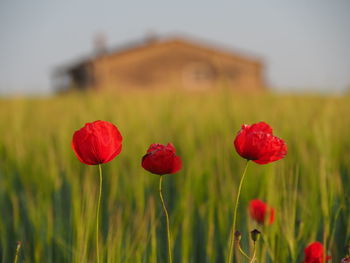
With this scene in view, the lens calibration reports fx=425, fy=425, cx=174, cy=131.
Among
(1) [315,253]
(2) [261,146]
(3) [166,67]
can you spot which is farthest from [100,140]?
(3) [166,67]

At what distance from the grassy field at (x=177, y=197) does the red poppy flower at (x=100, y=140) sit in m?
0.14

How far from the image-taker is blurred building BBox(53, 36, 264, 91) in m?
12.4

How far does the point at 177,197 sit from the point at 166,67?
480 inches

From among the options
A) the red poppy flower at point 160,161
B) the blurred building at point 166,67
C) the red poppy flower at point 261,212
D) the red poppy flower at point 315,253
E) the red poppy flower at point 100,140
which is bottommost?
the red poppy flower at point 315,253

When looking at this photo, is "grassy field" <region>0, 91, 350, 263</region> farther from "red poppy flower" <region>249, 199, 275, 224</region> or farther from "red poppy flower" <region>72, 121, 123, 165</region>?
"red poppy flower" <region>72, 121, 123, 165</region>

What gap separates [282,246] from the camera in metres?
0.67

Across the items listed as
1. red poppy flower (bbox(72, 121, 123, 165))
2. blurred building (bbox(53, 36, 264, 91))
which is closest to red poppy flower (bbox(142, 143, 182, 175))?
red poppy flower (bbox(72, 121, 123, 165))

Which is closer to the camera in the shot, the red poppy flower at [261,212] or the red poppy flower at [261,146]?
the red poppy flower at [261,146]

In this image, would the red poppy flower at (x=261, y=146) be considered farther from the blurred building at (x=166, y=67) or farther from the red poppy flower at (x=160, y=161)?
the blurred building at (x=166, y=67)

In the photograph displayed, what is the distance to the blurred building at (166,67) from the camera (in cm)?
1239

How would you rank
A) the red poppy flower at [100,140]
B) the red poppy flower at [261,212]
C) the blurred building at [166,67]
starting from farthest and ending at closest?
the blurred building at [166,67], the red poppy flower at [261,212], the red poppy flower at [100,140]

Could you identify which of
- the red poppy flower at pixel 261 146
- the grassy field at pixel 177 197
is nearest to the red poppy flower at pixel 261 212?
the grassy field at pixel 177 197

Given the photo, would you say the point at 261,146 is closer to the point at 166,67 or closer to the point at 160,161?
the point at 160,161

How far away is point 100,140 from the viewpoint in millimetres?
469
